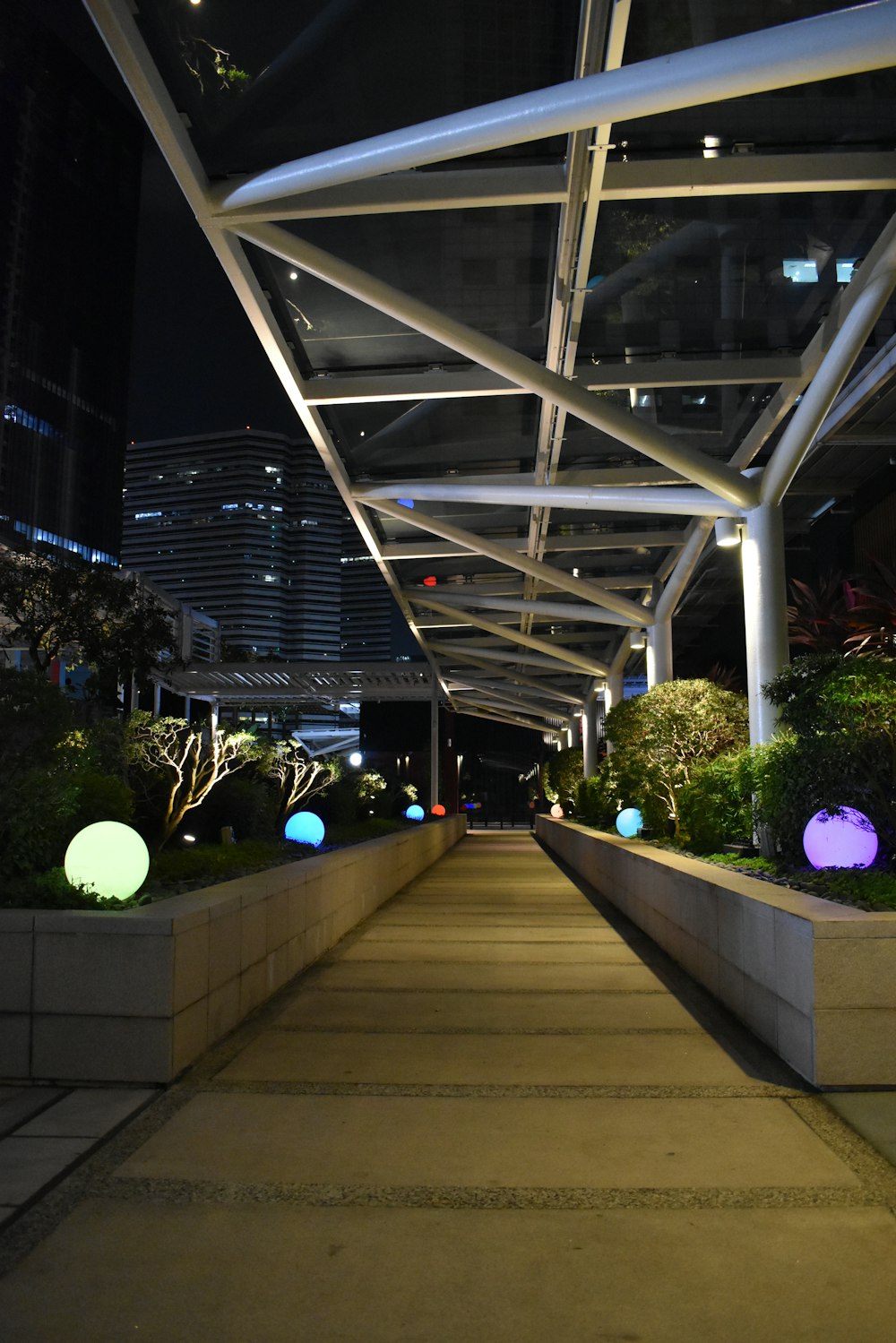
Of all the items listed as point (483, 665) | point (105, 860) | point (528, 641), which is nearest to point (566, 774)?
point (483, 665)

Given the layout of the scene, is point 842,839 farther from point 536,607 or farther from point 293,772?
point 536,607

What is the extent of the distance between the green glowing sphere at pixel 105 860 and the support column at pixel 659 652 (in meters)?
16.9

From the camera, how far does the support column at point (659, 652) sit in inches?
854

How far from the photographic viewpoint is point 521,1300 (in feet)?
9.12

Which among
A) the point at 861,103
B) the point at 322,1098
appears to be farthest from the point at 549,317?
the point at 322,1098

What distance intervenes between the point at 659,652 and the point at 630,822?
6.17m

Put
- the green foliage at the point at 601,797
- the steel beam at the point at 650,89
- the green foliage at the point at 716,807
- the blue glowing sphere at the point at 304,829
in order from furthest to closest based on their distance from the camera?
the green foliage at the point at 601,797 → the blue glowing sphere at the point at 304,829 → the green foliage at the point at 716,807 → the steel beam at the point at 650,89

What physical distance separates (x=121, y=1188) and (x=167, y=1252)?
1.89ft

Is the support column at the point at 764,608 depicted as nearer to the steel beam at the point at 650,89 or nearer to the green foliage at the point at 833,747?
the green foliage at the point at 833,747

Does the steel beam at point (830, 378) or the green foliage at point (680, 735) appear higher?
the steel beam at point (830, 378)

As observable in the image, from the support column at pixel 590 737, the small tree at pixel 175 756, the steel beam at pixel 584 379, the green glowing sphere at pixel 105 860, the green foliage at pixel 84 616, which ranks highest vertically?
the steel beam at pixel 584 379

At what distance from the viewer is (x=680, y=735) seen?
558 inches

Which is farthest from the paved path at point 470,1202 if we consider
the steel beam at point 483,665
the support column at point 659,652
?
the steel beam at point 483,665

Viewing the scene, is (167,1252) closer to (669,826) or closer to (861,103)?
(861,103)
